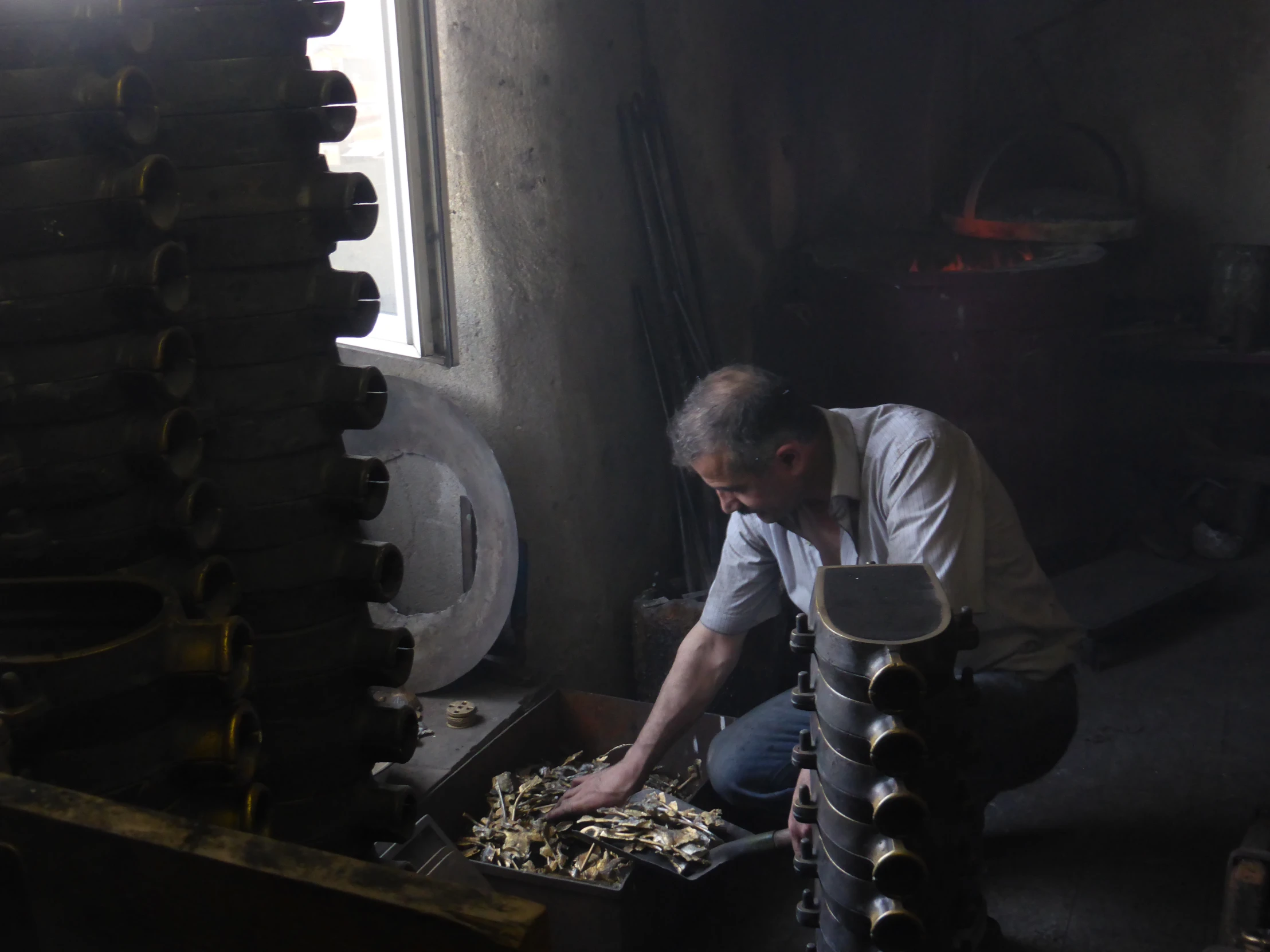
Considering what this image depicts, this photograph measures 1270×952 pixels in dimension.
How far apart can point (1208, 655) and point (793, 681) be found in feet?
5.32

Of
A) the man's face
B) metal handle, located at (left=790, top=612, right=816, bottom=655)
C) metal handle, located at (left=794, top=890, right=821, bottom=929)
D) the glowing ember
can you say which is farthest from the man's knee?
the glowing ember

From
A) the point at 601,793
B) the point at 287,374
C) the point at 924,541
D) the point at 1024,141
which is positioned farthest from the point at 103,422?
the point at 1024,141

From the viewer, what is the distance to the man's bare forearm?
9.17 ft

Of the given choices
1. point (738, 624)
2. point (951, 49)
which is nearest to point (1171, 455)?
point (951, 49)

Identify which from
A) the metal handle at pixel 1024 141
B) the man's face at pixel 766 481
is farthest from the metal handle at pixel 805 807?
the metal handle at pixel 1024 141

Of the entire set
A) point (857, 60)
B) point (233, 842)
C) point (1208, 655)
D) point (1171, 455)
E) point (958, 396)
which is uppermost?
point (857, 60)

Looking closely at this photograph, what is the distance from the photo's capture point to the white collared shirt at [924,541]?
2.47m

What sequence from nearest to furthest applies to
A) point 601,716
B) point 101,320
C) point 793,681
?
Result: point 101,320
point 601,716
point 793,681

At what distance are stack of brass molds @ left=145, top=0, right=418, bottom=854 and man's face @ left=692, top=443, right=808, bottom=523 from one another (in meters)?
1.23

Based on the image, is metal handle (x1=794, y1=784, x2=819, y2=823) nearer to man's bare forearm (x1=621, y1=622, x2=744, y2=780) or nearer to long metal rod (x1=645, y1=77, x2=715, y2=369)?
man's bare forearm (x1=621, y1=622, x2=744, y2=780)

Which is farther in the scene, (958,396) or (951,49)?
(951,49)

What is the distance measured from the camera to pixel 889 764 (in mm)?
1331

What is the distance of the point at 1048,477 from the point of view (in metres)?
4.52

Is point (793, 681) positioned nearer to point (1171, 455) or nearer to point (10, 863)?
point (1171, 455)
